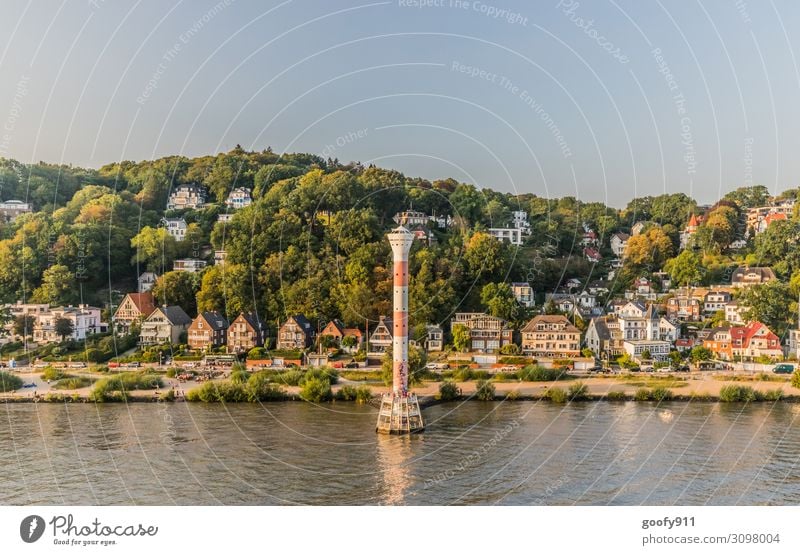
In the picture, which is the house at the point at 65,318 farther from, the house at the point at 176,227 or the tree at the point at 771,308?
the tree at the point at 771,308

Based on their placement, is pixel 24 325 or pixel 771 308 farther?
pixel 24 325

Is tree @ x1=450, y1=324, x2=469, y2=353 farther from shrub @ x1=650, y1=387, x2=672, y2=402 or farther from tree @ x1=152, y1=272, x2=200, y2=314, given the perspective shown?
tree @ x1=152, y1=272, x2=200, y2=314

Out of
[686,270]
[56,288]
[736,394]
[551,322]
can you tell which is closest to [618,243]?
[686,270]

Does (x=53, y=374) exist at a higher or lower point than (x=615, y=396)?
higher

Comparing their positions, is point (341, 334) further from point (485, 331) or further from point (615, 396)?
point (615, 396)

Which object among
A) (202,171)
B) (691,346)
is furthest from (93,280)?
(691,346)

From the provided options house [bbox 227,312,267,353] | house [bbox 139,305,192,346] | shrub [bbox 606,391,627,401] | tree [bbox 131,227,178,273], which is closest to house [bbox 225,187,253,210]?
tree [bbox 131,227,178,273]
